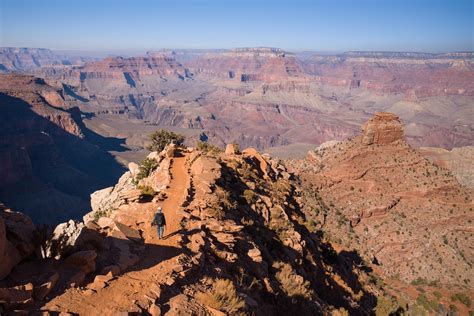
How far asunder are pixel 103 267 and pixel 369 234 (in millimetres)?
30677

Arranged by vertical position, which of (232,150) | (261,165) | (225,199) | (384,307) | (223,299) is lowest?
(384,307)

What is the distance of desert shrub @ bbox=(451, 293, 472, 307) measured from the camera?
2722 cm

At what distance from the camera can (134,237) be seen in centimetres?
1324

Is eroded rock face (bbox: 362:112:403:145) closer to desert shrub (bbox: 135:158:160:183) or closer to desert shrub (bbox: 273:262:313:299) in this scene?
desert shrub (bbox: 135:158:160:183)

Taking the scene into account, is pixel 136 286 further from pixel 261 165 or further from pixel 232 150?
pixel 232 150

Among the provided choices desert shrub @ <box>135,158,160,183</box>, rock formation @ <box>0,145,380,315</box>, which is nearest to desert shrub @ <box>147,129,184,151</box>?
desert shrub @ <box>135,158,160,183</box>

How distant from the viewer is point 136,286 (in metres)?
9.88

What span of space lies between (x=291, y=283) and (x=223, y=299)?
4.63 metres

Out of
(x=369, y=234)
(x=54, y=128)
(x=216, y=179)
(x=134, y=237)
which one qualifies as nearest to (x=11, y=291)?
(x=134, y=237)

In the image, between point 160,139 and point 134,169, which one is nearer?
point 134,169

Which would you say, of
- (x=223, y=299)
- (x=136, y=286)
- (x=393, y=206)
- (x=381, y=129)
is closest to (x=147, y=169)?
(x=136, y=286)

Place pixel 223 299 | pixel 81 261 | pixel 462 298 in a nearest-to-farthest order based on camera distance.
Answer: pixel 223 299 → pixel 81 261 → pixel 462 298

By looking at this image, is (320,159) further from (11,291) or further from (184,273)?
(11,291)

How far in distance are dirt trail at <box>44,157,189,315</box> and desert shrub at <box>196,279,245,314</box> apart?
129 cm
